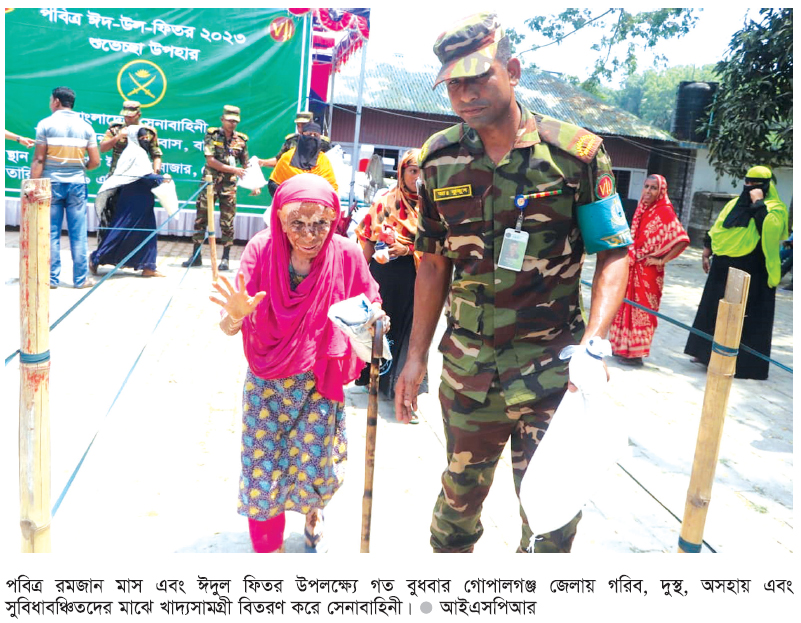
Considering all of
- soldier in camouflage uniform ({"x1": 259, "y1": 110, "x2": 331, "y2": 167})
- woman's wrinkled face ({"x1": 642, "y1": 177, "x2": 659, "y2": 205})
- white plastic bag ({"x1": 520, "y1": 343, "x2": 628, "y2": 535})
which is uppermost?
soldier in camouflage uniform ({"x1": 259, "y1": 110, "x2": 331, "y2": 167})

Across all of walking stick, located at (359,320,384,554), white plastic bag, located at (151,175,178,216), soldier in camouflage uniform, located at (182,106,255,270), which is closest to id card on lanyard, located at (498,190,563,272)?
walking stick, located at (359,320,384,554)

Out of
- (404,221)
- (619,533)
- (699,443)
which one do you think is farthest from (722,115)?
(699,443)

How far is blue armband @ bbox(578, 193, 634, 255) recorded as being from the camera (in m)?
2.08

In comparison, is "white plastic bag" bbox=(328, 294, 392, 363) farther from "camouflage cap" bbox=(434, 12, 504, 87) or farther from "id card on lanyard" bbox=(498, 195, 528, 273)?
"camouflage cap" bbox=(434, 12, 504, 87)

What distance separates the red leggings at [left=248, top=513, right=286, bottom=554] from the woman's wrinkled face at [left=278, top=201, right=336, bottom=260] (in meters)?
1.07

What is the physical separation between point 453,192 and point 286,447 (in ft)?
4.17

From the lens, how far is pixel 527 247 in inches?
83.7

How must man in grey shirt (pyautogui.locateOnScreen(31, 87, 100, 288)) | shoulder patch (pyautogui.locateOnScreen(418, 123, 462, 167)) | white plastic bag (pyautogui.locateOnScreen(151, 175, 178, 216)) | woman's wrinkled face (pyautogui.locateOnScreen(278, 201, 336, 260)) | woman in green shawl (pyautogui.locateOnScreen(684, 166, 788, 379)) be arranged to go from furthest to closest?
1. white plastic bag (pyautogui.locateOnScreen(151, 175, 178, 216))
2. man in grey shirt (pyautogui.locateOnScreen(31, 87, 100, 288))
3. woman in green shawl (pyautogui.locateOnScreen(684, 166, 788, 379))
4. woman's wrinkled face (pyautogui.locateOnScreen(278, 201, 336, 260))
5. shoulder patch (pyautogui.locateOnScreen(418, 123, 462, 167))

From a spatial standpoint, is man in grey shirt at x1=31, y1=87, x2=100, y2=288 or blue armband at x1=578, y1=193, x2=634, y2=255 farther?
man in grey shirt at x1=31, y1=87, x2=100, y2=288

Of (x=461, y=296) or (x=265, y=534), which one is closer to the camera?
(x=461, y=296)

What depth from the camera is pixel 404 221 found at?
14.4 feet

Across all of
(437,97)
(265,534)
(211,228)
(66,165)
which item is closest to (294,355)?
(265,534)

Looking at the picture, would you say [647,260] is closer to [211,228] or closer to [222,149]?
[211,228]

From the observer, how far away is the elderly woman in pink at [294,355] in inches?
106
